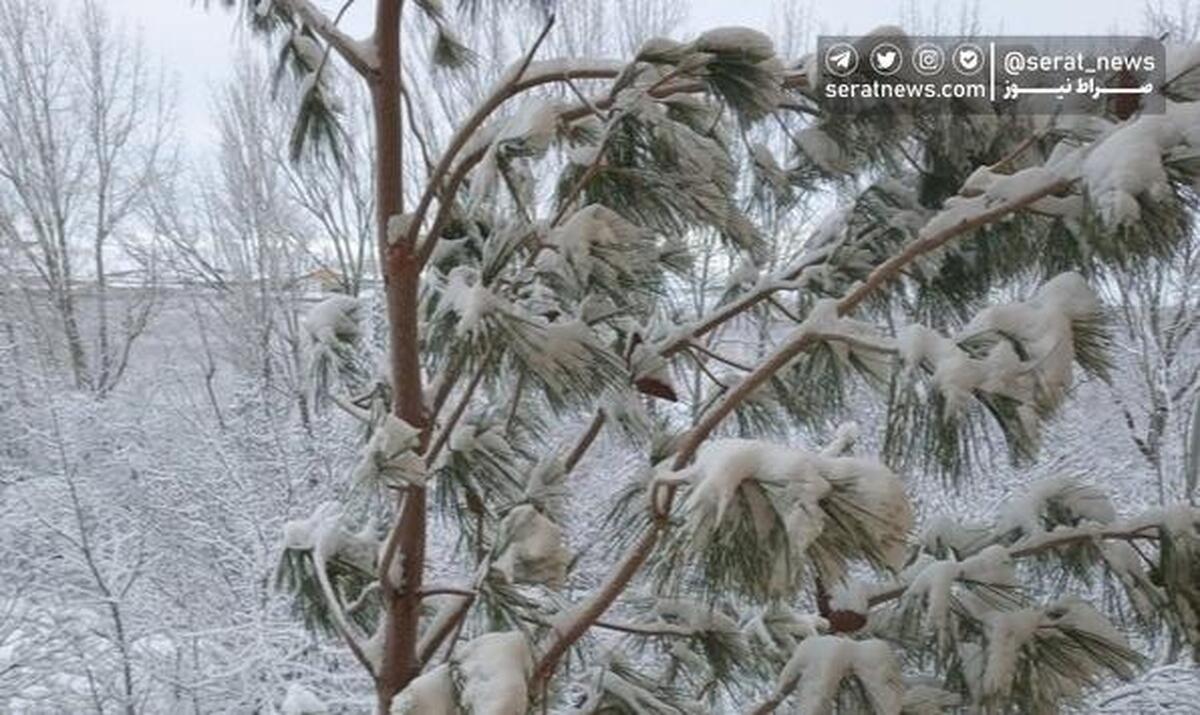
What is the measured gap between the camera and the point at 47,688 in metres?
4.37

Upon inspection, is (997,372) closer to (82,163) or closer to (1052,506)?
(1052,506)

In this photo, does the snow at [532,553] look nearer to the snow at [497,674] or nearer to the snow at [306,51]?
the snow at [497,674]

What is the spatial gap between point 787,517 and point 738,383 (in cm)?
49

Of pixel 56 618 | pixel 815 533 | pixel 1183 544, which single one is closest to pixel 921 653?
pixel 1183 544

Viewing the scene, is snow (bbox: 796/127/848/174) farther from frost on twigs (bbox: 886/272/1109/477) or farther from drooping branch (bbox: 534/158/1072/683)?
frost on twigs (bbox: 886/272/1109/477)

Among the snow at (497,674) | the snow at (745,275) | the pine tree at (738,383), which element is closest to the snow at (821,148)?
the pine tree at (738,383)

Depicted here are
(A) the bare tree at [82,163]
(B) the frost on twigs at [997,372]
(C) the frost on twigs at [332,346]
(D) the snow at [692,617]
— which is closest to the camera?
(B) the frost on twigs at [997,372]

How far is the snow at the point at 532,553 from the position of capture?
3.47 ft

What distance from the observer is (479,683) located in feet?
2.92

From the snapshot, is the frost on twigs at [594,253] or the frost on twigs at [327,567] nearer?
the frost on twigs at [594,253]

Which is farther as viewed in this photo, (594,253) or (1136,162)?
(594,253)

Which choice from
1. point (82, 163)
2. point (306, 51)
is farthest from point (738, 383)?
point (82, 163)

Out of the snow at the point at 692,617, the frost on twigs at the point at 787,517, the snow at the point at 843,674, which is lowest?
the snow at the point at 692,617

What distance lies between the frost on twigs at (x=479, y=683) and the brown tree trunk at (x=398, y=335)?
26cm
